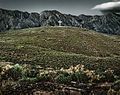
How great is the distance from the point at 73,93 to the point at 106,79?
587cm

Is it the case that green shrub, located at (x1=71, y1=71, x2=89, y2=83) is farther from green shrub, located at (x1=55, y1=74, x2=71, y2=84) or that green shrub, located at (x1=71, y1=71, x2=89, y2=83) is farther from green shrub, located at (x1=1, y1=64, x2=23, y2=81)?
green shrub, located at (x1=1, y1=64, x2=23, y2=81)

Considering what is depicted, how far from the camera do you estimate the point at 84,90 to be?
32156 millimetres

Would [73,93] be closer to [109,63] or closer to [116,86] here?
[116,86]

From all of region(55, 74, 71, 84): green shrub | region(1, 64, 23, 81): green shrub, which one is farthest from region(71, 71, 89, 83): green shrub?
region(1, 64, 23, 81): green shrub

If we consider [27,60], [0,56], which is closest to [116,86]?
[27,60]

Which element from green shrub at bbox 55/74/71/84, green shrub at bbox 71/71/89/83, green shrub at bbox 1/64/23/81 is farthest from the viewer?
green shrub at bbox 1/64/23/81

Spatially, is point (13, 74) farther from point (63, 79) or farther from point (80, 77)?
point (80, 77)

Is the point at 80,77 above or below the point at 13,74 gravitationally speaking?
above

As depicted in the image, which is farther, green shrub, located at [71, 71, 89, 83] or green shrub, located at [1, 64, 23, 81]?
green shrub, located at [1, 64, 23, 81]

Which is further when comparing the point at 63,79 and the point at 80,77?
the point at 80,77

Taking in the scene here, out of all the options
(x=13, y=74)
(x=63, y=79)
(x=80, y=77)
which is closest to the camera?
(x=63, y=79)

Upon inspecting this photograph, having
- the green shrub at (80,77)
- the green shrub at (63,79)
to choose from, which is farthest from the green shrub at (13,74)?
the green shrub at (80,77)

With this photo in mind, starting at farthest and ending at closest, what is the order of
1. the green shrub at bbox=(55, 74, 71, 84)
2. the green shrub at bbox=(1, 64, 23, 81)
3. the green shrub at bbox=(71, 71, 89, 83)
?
the green shrub at bbox=(1, 64, 23, 81) < the green shrub at bbox=(71, 71, 89, 83) < the green shrub at bbox=(55, 74, 71, 84)

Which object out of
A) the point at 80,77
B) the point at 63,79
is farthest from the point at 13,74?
the point at 80,77
